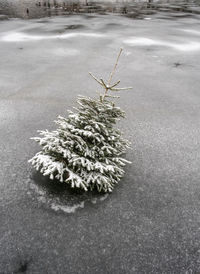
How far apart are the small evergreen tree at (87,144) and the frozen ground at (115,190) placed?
1.36 feet

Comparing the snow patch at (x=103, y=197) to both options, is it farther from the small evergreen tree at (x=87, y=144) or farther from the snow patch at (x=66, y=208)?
the snow patch at (x=66, y=208)

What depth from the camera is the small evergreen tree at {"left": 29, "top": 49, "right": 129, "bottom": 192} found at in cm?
304

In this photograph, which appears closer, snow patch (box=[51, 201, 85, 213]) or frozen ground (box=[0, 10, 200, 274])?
frozen ground (box=[0, 10, 200, 274])

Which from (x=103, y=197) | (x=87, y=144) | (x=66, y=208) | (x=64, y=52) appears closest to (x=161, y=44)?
(x=64, y=52)

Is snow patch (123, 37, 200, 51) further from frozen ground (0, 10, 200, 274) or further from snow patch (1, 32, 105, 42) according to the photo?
frozen ground (0, 10, 200, 274)

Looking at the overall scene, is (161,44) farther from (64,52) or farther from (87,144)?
(87,144)

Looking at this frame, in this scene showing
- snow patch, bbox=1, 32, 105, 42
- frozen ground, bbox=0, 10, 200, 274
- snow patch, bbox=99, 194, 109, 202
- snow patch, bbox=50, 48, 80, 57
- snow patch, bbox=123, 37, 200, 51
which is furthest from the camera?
snow patch, bbox=1, 32, 105, 42

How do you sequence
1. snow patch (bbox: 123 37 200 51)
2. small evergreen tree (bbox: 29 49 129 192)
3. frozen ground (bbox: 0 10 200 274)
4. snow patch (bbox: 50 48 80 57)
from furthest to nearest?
snow patch (bbox: 123 37 200 51), snow patch (bbox: 50 48 80 57), small evergreen tree (bbox: 29 49 129 192), frozen ground (bbox: 0 10 200 274)

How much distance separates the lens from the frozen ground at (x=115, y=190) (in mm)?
2607

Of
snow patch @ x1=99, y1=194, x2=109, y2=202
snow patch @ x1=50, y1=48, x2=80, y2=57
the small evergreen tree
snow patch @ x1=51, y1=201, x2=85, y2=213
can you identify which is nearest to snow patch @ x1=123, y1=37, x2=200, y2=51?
snow patch @ x1=50, y1=48, x2=80, y2=57

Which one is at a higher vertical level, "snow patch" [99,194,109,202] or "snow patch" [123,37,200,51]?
"snow patch" [123,37,200,51]

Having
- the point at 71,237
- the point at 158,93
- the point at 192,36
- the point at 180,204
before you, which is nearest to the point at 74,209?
the point at 71,237

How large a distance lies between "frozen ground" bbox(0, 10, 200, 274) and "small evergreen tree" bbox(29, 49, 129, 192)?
41 cm

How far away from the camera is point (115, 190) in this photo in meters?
3.46
